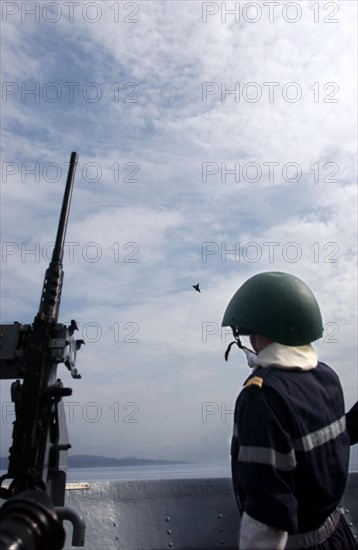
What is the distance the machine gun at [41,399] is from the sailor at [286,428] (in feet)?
5.79

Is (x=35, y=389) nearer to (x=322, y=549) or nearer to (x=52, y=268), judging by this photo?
(x=52, y=268)

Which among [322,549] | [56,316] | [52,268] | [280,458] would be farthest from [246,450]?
[52,268]

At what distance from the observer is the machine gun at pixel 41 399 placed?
4.12 meters

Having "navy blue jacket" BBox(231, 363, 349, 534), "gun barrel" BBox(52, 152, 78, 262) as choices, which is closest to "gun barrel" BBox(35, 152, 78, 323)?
"gun barrel" BBox(52, 152, 78, 262)

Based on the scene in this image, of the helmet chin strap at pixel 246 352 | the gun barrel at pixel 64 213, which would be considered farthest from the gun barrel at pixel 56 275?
the helmet chin strap at pixel 246 352

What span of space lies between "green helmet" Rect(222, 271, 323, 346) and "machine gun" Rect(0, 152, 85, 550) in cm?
177

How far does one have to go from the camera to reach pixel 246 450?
2.39 m

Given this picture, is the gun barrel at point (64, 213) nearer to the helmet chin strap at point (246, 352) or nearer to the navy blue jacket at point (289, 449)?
the helmet chin strap at point (246, 352)

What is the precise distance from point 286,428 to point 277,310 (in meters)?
0.65

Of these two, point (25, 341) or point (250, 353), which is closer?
point (250, 353)

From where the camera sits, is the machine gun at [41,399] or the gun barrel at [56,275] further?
the gun barrel at [56,275]

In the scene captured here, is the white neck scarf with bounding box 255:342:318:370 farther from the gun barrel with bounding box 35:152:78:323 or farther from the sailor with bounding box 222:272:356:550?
the gun barrel with bounding box 35:152:78:323

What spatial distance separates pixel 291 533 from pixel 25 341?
9.70 ft

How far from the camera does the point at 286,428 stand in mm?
2449
